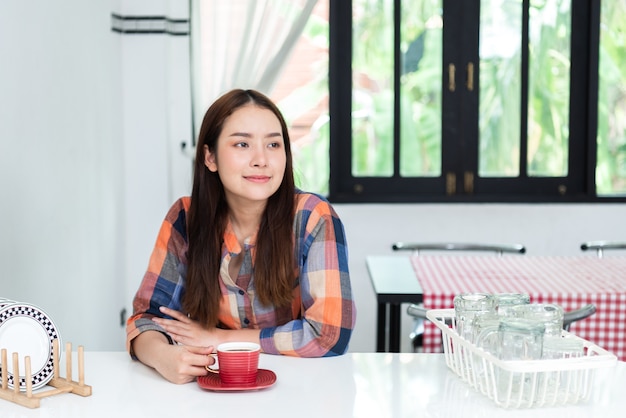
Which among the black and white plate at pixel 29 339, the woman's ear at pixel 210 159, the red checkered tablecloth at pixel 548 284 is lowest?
the red checkered tablecloth at pixel 548 284

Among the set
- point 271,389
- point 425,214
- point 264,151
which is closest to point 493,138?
point 425,214

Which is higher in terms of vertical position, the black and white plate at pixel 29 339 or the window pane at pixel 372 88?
the window pane at pixel 372 88

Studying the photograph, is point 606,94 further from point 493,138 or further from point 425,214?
point 425,214

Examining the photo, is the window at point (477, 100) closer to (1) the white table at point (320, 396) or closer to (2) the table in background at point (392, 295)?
(2) the table in background at point (392, 295)

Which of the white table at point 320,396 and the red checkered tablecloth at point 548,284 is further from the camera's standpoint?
the red checkered tablecloth at point 548,284

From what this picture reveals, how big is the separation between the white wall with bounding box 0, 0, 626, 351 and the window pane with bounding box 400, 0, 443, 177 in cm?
25

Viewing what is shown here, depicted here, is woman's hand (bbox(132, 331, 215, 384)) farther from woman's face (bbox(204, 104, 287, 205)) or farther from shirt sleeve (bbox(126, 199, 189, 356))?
woman's face (bbox(204, 104, 287, 205))

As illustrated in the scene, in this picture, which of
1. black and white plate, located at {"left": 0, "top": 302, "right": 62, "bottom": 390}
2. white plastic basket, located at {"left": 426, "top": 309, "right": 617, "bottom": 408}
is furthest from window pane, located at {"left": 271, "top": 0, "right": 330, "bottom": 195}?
white plastic basket, located at {"left": 426, "top": 309, "right": 617, "bottom": 408}

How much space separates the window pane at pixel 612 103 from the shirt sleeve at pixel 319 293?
8.39ft

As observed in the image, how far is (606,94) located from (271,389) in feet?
10.2

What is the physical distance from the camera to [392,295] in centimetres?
254

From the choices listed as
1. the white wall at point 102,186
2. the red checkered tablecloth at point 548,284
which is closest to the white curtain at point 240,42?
the white wall at point 102,186

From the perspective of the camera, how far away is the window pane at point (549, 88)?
405 cm

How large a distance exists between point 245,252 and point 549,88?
8.45 ft
